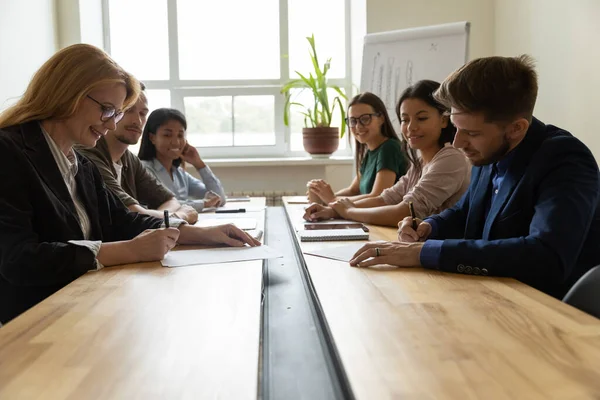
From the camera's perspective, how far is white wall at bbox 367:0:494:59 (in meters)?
4.45

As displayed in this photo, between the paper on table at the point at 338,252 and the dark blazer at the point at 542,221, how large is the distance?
0.29m

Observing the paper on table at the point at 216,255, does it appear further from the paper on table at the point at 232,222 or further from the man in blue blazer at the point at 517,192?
the paper on table at the point at 232,222

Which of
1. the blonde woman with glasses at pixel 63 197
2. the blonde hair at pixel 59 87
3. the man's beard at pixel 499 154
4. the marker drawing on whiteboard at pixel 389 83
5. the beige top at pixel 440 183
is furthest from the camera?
the marker drawing on whiteboard at pixel 389 83

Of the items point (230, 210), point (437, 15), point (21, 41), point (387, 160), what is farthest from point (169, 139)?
point (437, 15)

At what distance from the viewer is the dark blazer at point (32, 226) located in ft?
4.75

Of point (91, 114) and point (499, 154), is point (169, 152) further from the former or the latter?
point (499, 154)

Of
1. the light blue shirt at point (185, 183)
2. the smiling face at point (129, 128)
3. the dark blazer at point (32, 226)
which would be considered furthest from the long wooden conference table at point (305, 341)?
the light blue shirt at point (185, 183)

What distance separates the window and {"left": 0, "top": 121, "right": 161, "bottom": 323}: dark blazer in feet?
11.4

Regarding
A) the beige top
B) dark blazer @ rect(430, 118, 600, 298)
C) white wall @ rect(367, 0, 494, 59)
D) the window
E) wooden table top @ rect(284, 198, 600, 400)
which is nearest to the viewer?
wooden table top @ rect(284, 198, 600, 400)

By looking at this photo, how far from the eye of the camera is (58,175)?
5.40 ft

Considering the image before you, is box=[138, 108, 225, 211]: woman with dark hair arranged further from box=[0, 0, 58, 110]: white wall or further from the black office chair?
the black office chair

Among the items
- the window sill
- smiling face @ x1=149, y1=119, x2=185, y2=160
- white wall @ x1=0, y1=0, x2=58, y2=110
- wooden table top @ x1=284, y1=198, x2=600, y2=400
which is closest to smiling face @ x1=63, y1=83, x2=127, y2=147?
wooden table top @ x1=284, y1=198, x2=600, y2=400

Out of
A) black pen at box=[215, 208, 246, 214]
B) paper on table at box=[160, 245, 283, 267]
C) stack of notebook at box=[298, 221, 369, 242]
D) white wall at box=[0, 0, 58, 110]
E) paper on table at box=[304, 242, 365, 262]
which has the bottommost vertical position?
black pen at box=[215, 208, 246, 214]

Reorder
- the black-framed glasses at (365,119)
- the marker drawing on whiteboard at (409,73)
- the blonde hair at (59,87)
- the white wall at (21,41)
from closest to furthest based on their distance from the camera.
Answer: the blonde hair at (59,87) → the black-framed glasses at (365,119) → the white wall at (21,41) → the marker drawing on whiteboard at (409,73)
